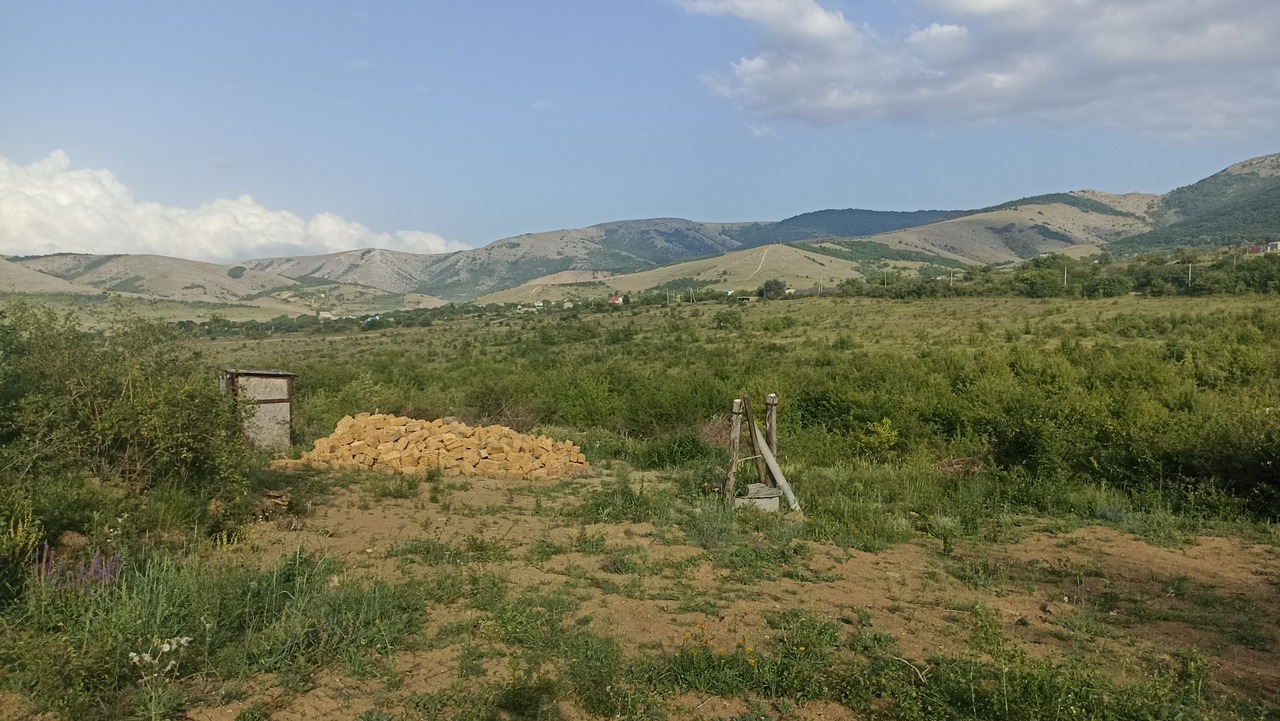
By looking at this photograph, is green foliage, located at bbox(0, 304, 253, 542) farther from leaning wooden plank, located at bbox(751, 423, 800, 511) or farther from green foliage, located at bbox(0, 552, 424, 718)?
leaning wooden plank, located at bbox(751, 423, 800, 511)

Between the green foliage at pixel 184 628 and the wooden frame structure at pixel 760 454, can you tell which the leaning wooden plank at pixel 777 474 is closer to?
the wooden frame structure at pixel 760 454

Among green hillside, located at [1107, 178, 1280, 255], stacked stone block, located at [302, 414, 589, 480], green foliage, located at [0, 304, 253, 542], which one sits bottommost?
stacked stone block, located at [302, 414, 589, 480]

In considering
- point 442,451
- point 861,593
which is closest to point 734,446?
point 861,593

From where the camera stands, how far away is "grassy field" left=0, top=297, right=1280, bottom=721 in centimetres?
459

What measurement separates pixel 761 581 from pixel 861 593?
932 millimetres

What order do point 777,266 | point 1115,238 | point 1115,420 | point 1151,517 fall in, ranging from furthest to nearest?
point 1115,238 < point 777,266 < point 1115,420 < point 1151,517

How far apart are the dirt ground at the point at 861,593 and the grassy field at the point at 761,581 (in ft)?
0.11

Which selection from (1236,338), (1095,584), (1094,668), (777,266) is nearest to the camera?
(1094,668)

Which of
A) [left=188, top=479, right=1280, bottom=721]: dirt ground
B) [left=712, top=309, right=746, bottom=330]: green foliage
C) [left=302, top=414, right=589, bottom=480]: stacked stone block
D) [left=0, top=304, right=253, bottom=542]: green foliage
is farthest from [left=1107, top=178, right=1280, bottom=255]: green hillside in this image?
[left=0, top=304, right=253, bottom=542]: green foliage

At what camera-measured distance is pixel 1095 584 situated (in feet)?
22.7

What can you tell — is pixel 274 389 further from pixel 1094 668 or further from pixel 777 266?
pixel 777 266

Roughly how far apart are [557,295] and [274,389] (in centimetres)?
11753

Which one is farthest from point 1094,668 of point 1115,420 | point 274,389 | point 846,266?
point 846,266

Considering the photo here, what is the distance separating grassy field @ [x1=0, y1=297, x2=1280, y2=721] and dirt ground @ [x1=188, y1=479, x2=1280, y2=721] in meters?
0.03
